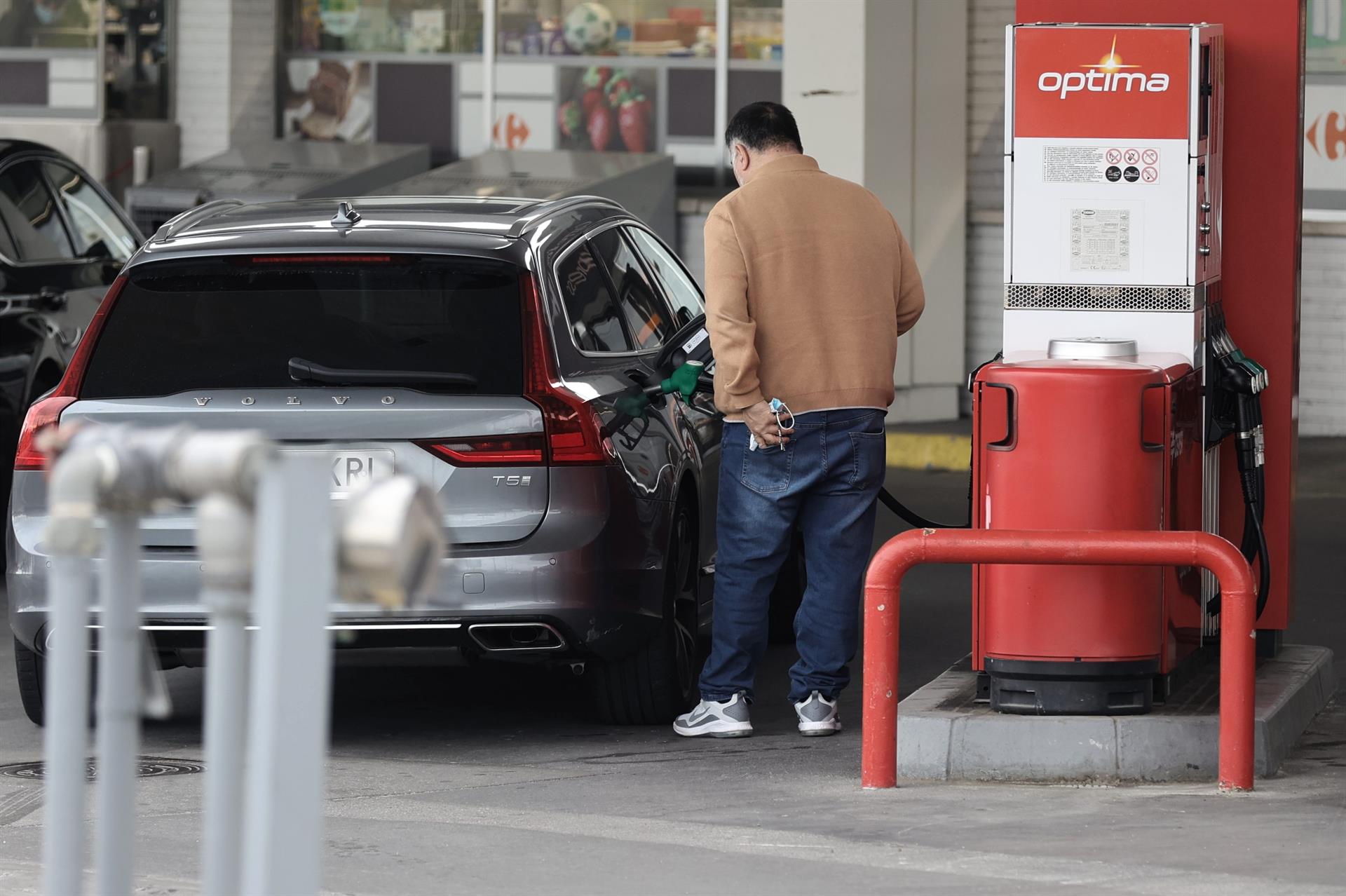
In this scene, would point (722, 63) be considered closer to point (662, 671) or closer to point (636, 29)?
point (636, 29)

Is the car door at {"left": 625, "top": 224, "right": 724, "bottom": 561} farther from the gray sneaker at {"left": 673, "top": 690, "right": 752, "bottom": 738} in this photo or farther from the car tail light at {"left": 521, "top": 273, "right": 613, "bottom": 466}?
the car tail light at {"left": 521, "top": 273, "right": 613, "bottom": 466}

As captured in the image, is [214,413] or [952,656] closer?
[214,413]

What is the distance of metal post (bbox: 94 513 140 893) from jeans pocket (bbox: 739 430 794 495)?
4078 mm

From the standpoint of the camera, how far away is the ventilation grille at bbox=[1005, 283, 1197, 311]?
6281mm

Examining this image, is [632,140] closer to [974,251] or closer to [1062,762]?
[974,251]

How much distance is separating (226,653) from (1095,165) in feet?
14.8

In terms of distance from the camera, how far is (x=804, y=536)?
6516 millimetres

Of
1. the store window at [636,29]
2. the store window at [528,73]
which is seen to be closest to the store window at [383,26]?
A: the store window at [528,73]

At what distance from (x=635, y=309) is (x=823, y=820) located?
2313 millimetres

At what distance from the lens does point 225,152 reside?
1688 centimetres

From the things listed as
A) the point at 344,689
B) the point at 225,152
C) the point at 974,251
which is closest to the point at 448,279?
the point at 344,689

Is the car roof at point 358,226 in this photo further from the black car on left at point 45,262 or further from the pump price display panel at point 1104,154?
the black car on left at point 45,262

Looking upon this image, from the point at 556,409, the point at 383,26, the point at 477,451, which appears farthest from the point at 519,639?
the point at 383,26

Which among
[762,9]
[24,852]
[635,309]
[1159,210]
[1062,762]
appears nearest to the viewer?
[24,852]
